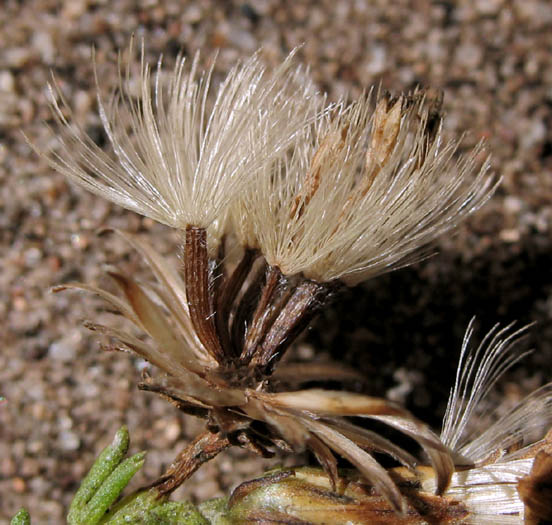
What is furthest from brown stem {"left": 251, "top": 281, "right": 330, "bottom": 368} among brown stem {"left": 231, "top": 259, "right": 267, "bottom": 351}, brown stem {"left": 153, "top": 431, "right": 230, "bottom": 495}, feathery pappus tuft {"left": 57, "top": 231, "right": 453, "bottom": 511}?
brown stem {"left": 153, "top": 431, "right": 230, "bottom": 495}

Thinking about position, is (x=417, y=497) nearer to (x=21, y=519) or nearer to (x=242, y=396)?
(x=242, y=396)

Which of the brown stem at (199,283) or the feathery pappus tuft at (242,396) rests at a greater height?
the brown stem at (199,283)

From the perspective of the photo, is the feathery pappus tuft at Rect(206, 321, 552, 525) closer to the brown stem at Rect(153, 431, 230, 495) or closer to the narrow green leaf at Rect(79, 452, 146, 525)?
the brown stem at Rect(153, 431, 230, 495)

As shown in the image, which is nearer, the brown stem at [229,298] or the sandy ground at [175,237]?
the brown stem at [229,298]

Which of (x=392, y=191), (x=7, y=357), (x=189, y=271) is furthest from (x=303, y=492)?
(x=7, y=357)

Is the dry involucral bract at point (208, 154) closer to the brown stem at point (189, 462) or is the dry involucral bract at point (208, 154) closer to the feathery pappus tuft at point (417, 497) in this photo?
the brown stem at point (189, 462)

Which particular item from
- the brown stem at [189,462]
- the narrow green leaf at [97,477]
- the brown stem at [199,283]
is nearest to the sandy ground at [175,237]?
the narrow green leaf at [97,477]

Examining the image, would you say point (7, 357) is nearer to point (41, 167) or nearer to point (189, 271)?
point (41, 167)

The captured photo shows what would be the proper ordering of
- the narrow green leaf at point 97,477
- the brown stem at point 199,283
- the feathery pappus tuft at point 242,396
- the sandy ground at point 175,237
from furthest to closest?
the sandy ground at point 175,237, the narrow green leaf at point 97,477, the brown stem at point 199,283, the feathery pappus tuft at point 242,396
